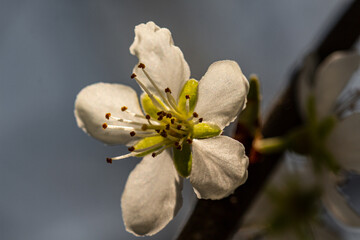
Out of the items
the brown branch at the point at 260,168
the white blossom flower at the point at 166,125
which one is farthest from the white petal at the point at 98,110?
the brown branch at the point at 260,168

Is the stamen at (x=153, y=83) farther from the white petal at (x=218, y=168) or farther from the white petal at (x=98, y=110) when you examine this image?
the white petal at (x=218, y=168)

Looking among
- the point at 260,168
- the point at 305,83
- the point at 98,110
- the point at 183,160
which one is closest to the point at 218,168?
the point at 183,160

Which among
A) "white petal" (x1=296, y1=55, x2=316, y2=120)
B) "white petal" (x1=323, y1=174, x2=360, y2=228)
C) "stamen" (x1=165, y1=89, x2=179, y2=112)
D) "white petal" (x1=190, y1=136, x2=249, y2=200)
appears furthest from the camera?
"white petal" (x1=296, y1=55, x2=316, y2=120)

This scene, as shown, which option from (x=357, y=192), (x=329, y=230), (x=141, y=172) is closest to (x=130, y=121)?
(x=141, y=172)

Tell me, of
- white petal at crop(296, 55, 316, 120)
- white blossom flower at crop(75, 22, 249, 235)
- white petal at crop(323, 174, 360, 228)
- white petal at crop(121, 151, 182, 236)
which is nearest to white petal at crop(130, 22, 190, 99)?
white blossom flower at crop(75, 22, 249, 235)

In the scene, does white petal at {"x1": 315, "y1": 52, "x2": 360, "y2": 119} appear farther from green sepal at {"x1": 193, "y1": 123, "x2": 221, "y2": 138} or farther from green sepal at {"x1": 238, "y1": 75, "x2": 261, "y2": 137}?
green sepal at {"x1": 193, "y1": 123, "x2": 221, "y2": 138}

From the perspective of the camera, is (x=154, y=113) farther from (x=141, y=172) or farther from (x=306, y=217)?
(x=306, y=217)
